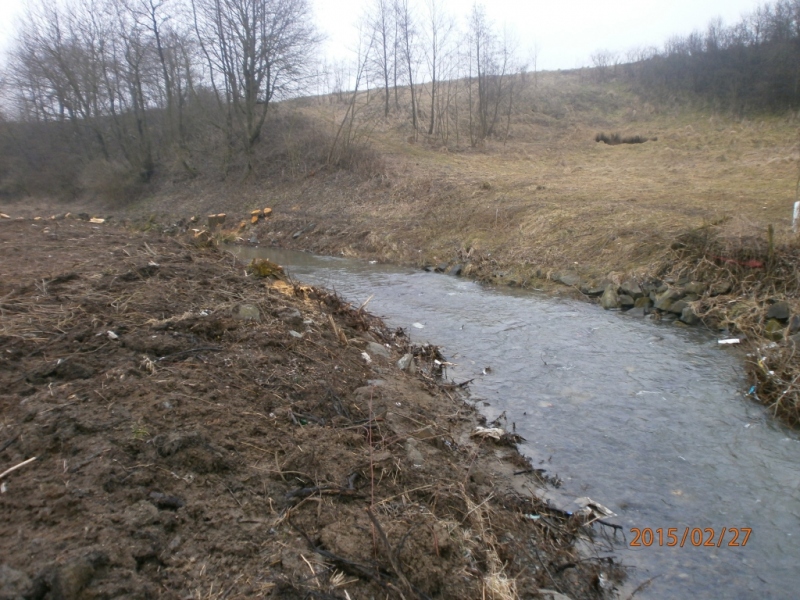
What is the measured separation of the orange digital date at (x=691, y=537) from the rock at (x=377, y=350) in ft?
12.3

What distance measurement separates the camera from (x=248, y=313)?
6203mm

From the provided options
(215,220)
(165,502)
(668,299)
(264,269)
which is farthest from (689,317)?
(215,220)

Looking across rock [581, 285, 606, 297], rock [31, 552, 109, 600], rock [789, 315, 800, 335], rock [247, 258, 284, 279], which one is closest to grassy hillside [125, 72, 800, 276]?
rock [581, 285, 606, 297]

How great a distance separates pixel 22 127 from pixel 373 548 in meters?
41.0

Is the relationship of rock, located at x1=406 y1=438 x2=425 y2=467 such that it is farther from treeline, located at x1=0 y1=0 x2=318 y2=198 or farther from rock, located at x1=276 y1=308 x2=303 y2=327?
treeline, located at x1=0 y1=0 x2=318 y2=198

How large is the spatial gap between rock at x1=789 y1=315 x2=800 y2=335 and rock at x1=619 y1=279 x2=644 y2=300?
9.38 ft

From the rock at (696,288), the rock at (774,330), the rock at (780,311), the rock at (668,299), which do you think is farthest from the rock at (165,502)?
the rock at (696,288)

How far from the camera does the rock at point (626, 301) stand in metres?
10.3

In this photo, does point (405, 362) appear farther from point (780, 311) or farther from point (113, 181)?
point (113, 181)

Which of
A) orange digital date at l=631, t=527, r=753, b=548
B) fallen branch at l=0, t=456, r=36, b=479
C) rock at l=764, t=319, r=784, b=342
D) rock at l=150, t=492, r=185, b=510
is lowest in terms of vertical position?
orange digital date at l=631, t=527, r=753, b=548

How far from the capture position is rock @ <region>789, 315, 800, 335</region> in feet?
24.5

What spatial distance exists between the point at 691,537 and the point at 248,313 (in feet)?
15.3

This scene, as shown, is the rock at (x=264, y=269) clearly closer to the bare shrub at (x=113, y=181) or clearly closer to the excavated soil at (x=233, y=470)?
the excavated soil at (x=233, y=470)

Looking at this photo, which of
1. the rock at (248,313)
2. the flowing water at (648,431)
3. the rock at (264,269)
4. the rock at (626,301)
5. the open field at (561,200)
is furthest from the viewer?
the rock at (626,301)
